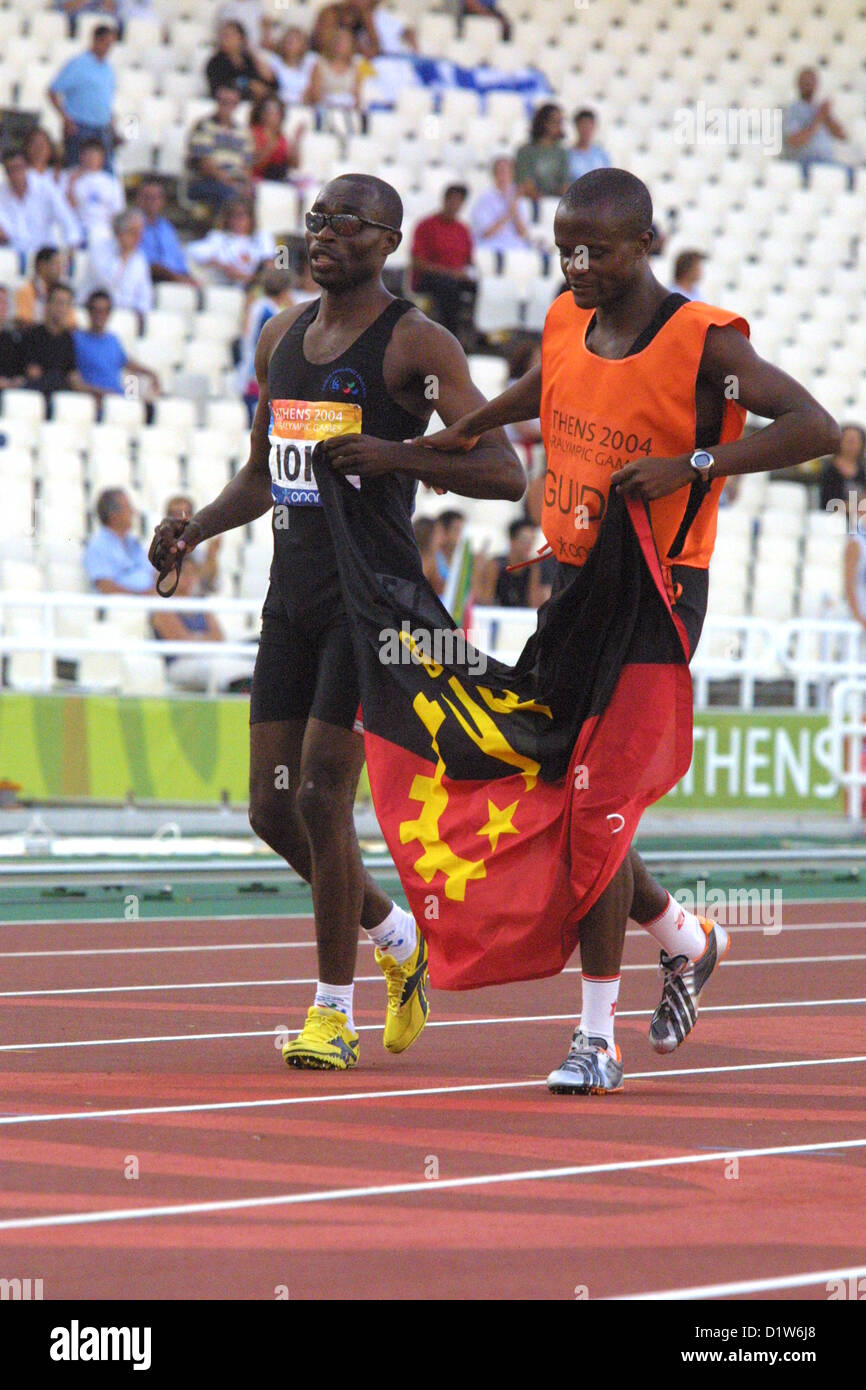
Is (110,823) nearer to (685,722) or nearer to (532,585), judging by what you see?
(532,585)

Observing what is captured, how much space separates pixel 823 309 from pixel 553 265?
3.23 metres

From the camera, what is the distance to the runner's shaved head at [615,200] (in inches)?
234

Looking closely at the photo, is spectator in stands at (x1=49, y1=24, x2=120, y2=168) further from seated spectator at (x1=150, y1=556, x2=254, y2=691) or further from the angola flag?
the angola flag

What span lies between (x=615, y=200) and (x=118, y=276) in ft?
38.1

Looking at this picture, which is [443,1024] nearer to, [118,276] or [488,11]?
[118,276]

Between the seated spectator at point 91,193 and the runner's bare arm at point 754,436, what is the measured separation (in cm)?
1182

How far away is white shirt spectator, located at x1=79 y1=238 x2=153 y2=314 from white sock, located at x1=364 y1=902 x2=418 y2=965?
1090 centimetres

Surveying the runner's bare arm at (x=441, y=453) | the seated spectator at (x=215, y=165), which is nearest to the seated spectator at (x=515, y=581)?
the seated spectator at (x=215, y=165)

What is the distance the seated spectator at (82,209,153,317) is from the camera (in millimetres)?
16875

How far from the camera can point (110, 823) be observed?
13500mm

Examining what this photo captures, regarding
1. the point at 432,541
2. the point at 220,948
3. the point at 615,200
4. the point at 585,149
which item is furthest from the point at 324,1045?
the point at 585,149

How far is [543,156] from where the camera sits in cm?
2055

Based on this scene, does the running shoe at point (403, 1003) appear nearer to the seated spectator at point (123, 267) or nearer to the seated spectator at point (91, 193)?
the seated spectator at point (123, 267)
